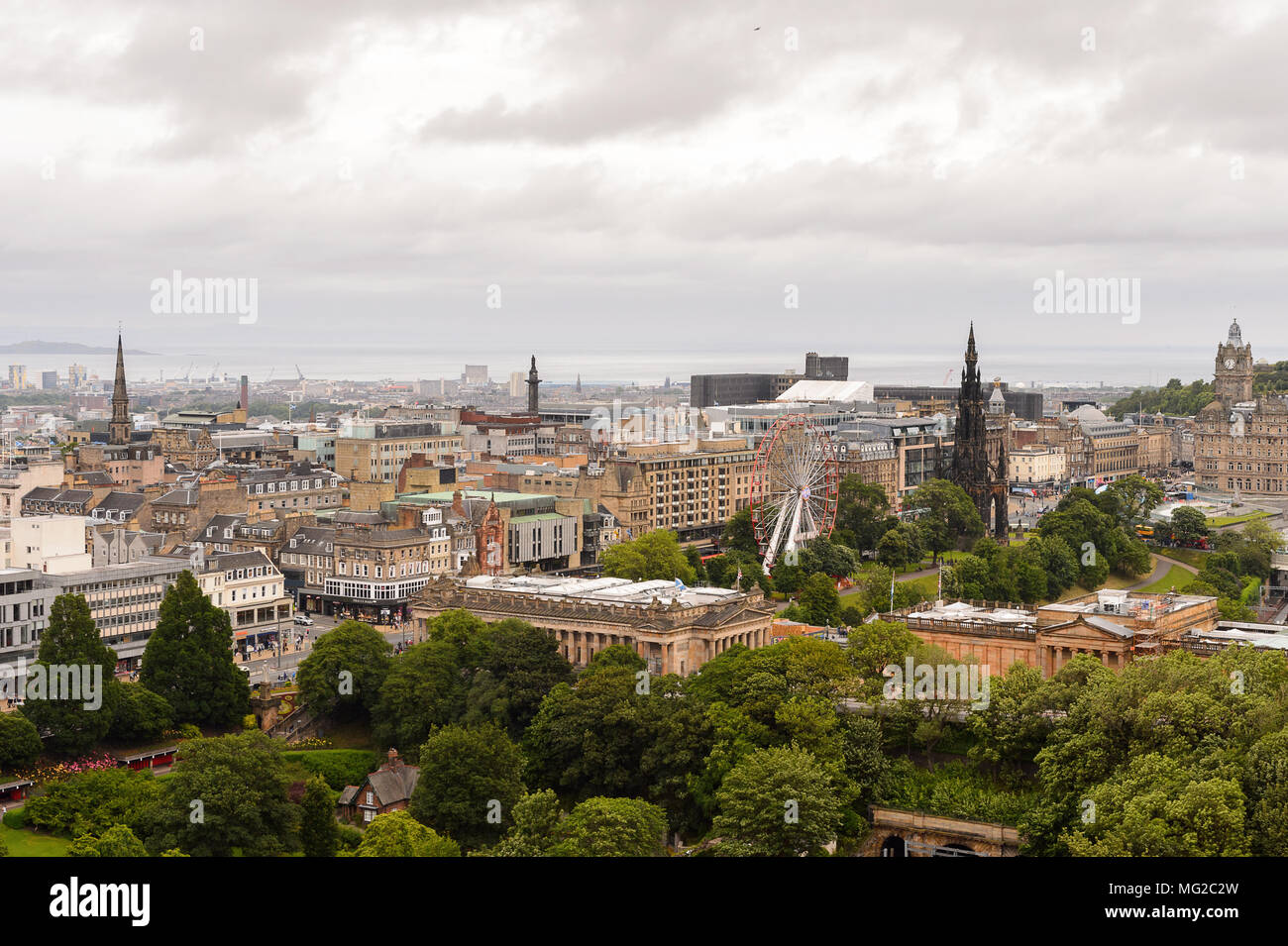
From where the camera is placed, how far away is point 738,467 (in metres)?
130

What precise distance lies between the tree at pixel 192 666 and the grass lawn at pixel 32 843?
12.4 metres

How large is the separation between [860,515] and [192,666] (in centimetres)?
5978

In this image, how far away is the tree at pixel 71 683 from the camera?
58750mm

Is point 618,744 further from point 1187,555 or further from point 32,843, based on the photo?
point 1187,555

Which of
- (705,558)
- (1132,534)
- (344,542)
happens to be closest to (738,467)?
(705,558)

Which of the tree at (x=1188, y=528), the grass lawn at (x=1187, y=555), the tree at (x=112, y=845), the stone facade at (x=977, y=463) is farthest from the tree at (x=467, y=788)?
the tree at (x=1188, y=528)

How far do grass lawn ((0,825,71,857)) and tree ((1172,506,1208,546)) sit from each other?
8987cm

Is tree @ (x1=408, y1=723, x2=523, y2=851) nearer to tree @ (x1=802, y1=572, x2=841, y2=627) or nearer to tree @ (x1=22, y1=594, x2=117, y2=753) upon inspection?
tree @ (x1=22, y1=594, x2=117, y2=753)

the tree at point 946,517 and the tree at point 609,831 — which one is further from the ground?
the tree at point 946,517

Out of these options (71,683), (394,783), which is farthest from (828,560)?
(71,683)

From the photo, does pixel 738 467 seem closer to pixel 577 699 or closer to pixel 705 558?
pixel 705 558

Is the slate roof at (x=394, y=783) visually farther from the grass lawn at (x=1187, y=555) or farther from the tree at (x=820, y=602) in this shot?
the grass lawn at (x=1187, y=555)

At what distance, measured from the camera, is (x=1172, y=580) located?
104 meters

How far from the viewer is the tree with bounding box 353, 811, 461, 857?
1745 inches
